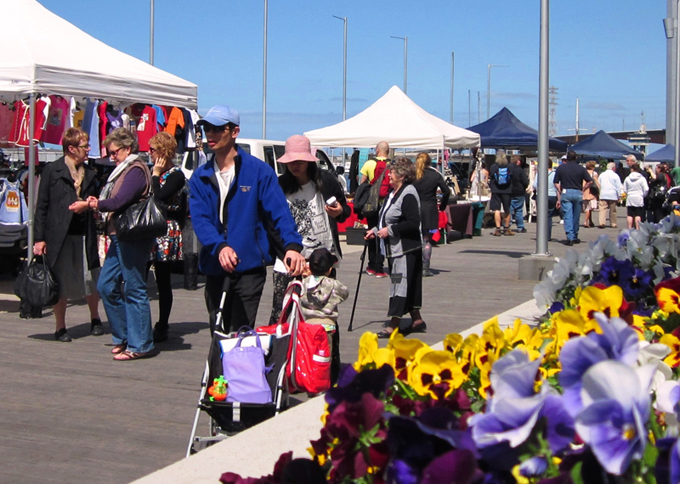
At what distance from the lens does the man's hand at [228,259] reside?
4.91 m

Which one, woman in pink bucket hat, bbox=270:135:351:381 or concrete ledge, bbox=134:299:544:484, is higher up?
woman in pink bucket hat, bbox=270:135:351:381

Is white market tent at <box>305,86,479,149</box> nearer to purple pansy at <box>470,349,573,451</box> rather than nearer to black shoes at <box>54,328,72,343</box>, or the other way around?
black shoes at <box>54,328,72,343</box>

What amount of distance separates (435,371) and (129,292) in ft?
17.4

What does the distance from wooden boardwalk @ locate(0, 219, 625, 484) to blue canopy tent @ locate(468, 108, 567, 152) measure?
1433 centimetres

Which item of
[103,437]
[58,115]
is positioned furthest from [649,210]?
[103,437]

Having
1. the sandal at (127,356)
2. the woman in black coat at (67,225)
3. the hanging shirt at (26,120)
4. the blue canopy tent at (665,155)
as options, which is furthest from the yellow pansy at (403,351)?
the blue canopy tent at (665,155)

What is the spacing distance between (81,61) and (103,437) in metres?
6.28

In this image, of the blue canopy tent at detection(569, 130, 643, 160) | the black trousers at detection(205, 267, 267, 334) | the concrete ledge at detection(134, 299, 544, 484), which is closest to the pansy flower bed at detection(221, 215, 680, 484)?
the concrete ledge at detection(134, 299, 544, 484)

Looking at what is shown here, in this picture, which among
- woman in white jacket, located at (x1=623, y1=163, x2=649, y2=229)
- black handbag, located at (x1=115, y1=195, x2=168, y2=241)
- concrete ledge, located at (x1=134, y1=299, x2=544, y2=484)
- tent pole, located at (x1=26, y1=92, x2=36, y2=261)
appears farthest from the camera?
woman in white jacket, located at (x1=623, y1=163, x2=649, y2=229)

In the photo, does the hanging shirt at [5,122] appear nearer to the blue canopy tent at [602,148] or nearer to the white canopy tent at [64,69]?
the white canopy tent at [64,69]

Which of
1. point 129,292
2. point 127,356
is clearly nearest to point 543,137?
point 129,292

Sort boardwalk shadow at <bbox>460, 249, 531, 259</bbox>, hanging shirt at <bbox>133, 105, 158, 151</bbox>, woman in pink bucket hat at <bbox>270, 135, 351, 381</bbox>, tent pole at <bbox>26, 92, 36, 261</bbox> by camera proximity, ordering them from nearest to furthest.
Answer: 1. woman in pink bucket hat at <bbox>270, 135, 351, 381</bbox>
2. tent pole at <bbox>26, 92, 36, 261</bbox>
3. hanging shirt at <bbox>133, 105, 158, 151</bbox>
4. boardwalk shadow at <bbox>460, 249, 531, 259</bbox>

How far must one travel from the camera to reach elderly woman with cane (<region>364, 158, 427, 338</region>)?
8.20 metres

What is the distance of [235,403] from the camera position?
15.0ft
